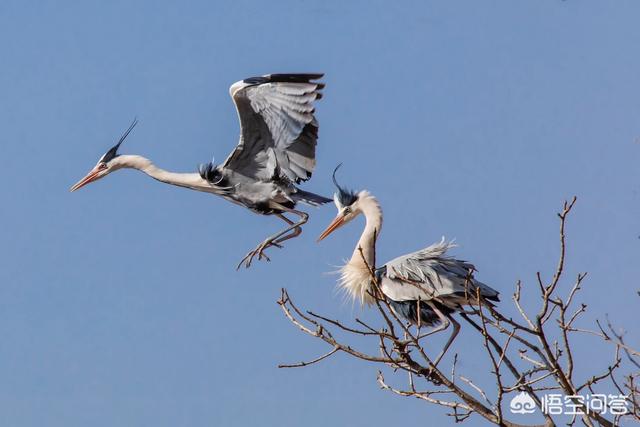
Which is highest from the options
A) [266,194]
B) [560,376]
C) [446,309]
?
[266,194]

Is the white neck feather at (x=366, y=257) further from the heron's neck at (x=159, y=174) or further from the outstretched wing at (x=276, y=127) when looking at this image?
the heron's neck at (x=159, y=174)

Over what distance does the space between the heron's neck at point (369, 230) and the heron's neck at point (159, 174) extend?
56.2 inches

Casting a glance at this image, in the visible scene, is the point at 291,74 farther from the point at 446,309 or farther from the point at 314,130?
the point at 446,309

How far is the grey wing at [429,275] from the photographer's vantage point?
7.42 meters

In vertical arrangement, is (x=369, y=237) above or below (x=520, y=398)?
above

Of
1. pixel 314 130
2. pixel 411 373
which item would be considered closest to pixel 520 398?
pixel 411 373

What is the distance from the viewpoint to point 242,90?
27.0ft

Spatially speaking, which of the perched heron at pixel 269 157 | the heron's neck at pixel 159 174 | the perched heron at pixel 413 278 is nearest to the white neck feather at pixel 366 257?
the perched heron at pixel 413 278

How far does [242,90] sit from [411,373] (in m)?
3.10

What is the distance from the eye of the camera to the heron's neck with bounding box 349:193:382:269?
7965 millimetres

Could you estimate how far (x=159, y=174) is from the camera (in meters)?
9.15

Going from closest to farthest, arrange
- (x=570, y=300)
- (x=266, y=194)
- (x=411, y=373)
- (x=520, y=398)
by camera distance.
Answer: (x=570, y=300)
(x=411, y=373)
(x=520, y=398)
(x=266, y=194)

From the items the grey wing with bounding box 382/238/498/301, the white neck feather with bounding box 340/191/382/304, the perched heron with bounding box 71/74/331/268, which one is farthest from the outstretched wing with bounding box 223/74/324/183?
the grey wing with bounding box 382/238/498/301

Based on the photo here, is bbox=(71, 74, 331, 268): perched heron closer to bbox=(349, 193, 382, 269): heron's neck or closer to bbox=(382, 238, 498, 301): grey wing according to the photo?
bbox=(349, 193, 382, 269): heron's neck
